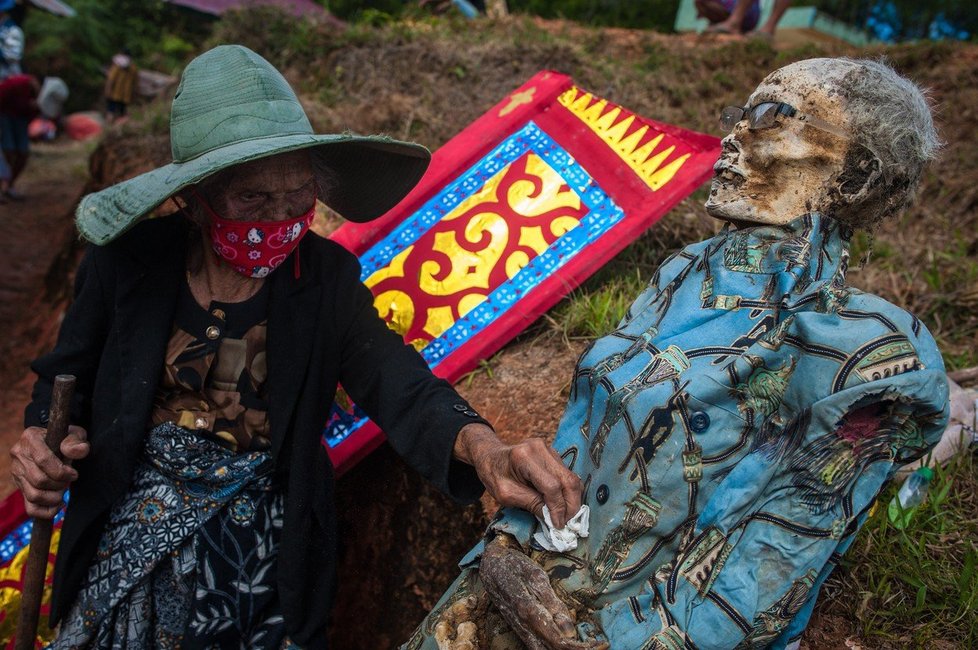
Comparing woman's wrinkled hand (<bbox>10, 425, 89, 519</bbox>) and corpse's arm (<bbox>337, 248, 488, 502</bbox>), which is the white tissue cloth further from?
woman's wrinkled hand (<bbox>10, 425, 89, 519</bbox>)

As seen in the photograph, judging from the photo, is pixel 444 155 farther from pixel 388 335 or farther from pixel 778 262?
pixel 778 262

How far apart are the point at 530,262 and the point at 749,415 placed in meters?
1.63

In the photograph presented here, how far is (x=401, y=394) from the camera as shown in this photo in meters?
2.12

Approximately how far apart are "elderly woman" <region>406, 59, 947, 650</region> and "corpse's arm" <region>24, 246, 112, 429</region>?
117 cm

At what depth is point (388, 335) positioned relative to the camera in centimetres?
225

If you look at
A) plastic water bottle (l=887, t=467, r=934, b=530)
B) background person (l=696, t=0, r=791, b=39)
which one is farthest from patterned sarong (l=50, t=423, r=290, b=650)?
background person (l=696, t=0, r=791, b=39)

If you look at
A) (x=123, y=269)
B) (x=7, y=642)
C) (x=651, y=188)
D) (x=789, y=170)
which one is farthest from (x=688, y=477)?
(x=7, y=642)

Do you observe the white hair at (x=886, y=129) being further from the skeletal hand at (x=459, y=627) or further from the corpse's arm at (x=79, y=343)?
the corpse's arm at (x=79, y=343)

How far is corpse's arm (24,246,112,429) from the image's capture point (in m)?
2.18

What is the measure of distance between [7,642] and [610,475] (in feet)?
7.99

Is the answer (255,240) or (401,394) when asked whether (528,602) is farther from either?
(255,240)

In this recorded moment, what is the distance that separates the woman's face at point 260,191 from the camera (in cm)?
204

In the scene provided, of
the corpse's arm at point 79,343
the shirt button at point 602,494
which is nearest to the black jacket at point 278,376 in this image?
the corpse's arm at point 79,343

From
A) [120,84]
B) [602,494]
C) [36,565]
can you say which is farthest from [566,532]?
[120,84]
